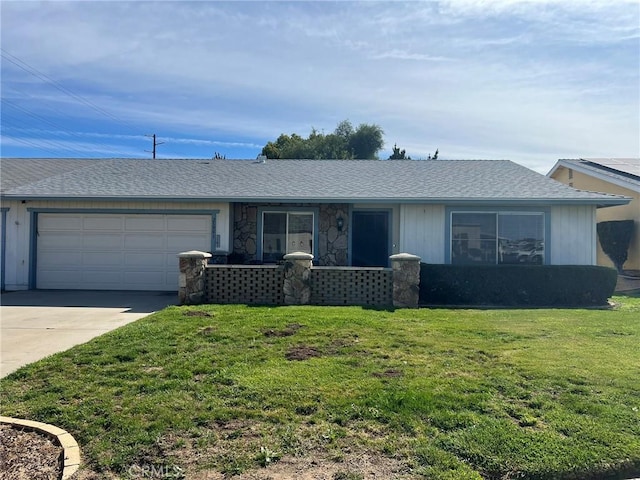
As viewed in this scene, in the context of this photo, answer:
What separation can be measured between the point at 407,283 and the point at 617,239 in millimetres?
10759

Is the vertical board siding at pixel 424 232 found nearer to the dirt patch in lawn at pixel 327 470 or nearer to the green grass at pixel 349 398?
the green grass at pixel 349 398

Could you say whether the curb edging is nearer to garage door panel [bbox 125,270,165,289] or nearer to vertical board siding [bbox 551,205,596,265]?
garage door panel [bbox 125,270,165,289]

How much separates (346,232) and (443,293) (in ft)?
11.7

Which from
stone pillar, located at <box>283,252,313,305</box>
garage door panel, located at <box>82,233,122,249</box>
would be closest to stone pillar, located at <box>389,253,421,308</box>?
stone pillar, located at <box>283,252,313,305</box>

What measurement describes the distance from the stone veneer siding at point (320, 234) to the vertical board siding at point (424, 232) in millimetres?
1707

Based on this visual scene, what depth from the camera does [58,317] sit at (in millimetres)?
8820

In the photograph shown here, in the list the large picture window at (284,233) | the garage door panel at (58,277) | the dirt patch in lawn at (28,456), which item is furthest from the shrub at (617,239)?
the dirt patch in lawn at (28,456)

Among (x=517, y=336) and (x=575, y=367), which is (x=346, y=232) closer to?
(x=517, y=336)

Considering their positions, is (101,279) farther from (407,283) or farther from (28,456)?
(28,456)

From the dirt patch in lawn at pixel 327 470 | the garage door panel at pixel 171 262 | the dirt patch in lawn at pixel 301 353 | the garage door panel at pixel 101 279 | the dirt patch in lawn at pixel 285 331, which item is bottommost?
the dirt patch in lawn at pixel 327 470

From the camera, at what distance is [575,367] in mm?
5352

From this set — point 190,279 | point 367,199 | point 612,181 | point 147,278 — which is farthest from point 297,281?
point 612,181

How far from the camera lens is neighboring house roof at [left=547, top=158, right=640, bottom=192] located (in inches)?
652

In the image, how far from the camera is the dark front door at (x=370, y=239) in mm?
13031
